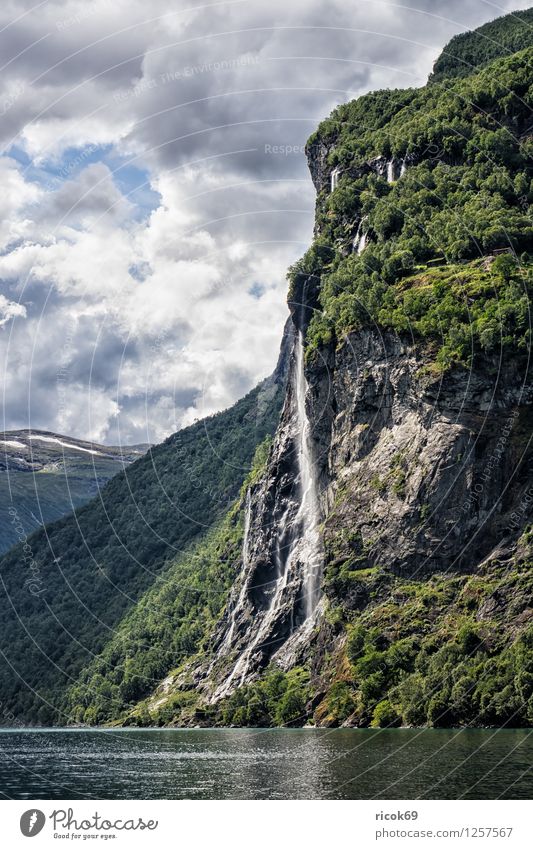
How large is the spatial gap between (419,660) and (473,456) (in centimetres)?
3500

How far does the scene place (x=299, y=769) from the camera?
8750 centimetres

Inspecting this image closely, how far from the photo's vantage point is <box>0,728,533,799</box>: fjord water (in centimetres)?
7144

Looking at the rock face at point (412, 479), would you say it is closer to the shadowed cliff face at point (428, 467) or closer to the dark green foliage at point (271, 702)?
the shadowed cliff face at point (428, 467)

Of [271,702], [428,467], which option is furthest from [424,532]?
[271,702]

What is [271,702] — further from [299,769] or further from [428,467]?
[299,769]

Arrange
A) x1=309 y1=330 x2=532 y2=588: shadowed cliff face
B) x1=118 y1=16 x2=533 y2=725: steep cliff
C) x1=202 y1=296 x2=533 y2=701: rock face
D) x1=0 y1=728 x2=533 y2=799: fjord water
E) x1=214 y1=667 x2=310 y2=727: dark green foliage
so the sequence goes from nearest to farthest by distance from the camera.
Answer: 1. x1=0 y1=728 x2=533 y2=799: fjord water
2. x1=118 y1=16 x2=533 y2=725: steep cliff
3. x1=309 y1=330 x2=532 y2=588: shadowed cliff face
4. x1=202 y1=296 x2=533 y2=701: rock face
5. x1=214 y1=667 x2=310 y2=727: dark green foliage

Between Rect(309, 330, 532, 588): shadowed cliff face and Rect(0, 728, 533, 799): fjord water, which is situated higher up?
Rect(309, 330, 532, 588): shadowed cliff face

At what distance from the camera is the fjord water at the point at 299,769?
7144 cm

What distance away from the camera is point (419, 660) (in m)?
152

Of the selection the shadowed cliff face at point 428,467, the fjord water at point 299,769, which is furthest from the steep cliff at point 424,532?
the fjord water at point 299,769

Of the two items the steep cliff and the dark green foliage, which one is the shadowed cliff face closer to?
the steep cliff

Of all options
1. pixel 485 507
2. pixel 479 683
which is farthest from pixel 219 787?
pixel 485 507

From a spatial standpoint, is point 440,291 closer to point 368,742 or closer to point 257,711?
point 257,711

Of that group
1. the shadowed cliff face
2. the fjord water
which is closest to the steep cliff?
the shadowed cliff face
